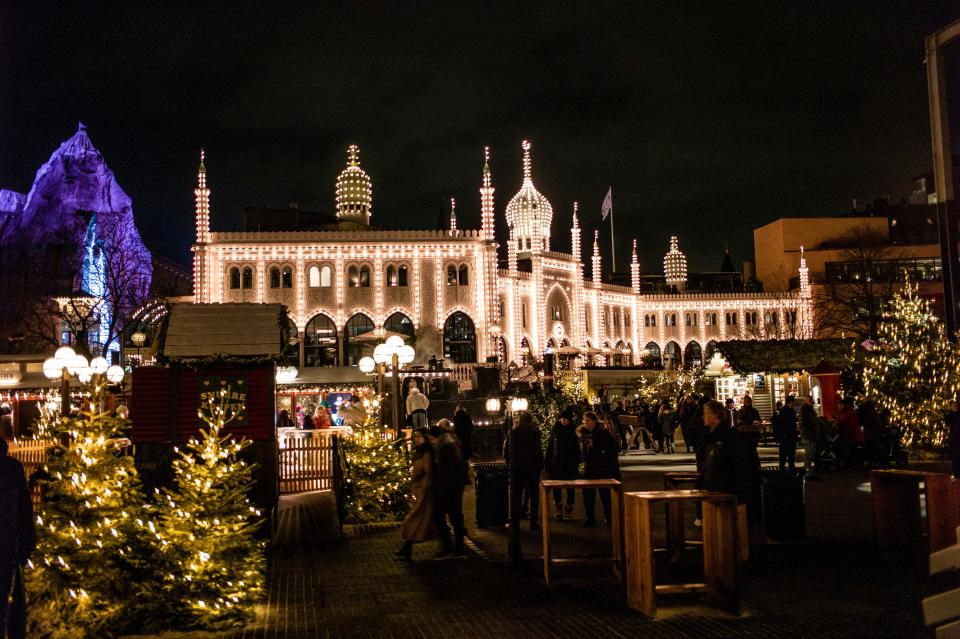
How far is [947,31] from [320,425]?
1714cm

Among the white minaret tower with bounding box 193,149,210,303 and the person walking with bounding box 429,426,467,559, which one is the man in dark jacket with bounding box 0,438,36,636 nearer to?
the person walking with bounding box 429,426,467,559

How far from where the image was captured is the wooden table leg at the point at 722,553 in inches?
312

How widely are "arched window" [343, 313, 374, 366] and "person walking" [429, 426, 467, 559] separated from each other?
116 ft

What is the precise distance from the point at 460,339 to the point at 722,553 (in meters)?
40.6

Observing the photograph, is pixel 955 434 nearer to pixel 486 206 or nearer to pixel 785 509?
pixel 785 509

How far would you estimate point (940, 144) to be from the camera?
16.0 m

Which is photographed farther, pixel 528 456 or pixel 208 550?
pixel 528 456

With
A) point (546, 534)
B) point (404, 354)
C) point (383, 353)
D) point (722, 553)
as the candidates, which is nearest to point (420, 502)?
point (546, 534)

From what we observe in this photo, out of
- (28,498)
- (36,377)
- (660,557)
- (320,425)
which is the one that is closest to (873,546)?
(660,557)

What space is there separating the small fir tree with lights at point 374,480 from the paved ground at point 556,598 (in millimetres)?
2461

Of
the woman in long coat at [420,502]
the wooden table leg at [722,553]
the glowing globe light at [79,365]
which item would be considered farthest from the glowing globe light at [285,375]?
the wooden table leg at [722,553]

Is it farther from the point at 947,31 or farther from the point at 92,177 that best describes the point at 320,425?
the point at 92,177

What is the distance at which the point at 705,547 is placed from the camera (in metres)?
8.27

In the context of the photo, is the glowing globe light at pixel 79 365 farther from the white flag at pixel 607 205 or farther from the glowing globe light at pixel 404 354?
the white flag at pixel 607 205
